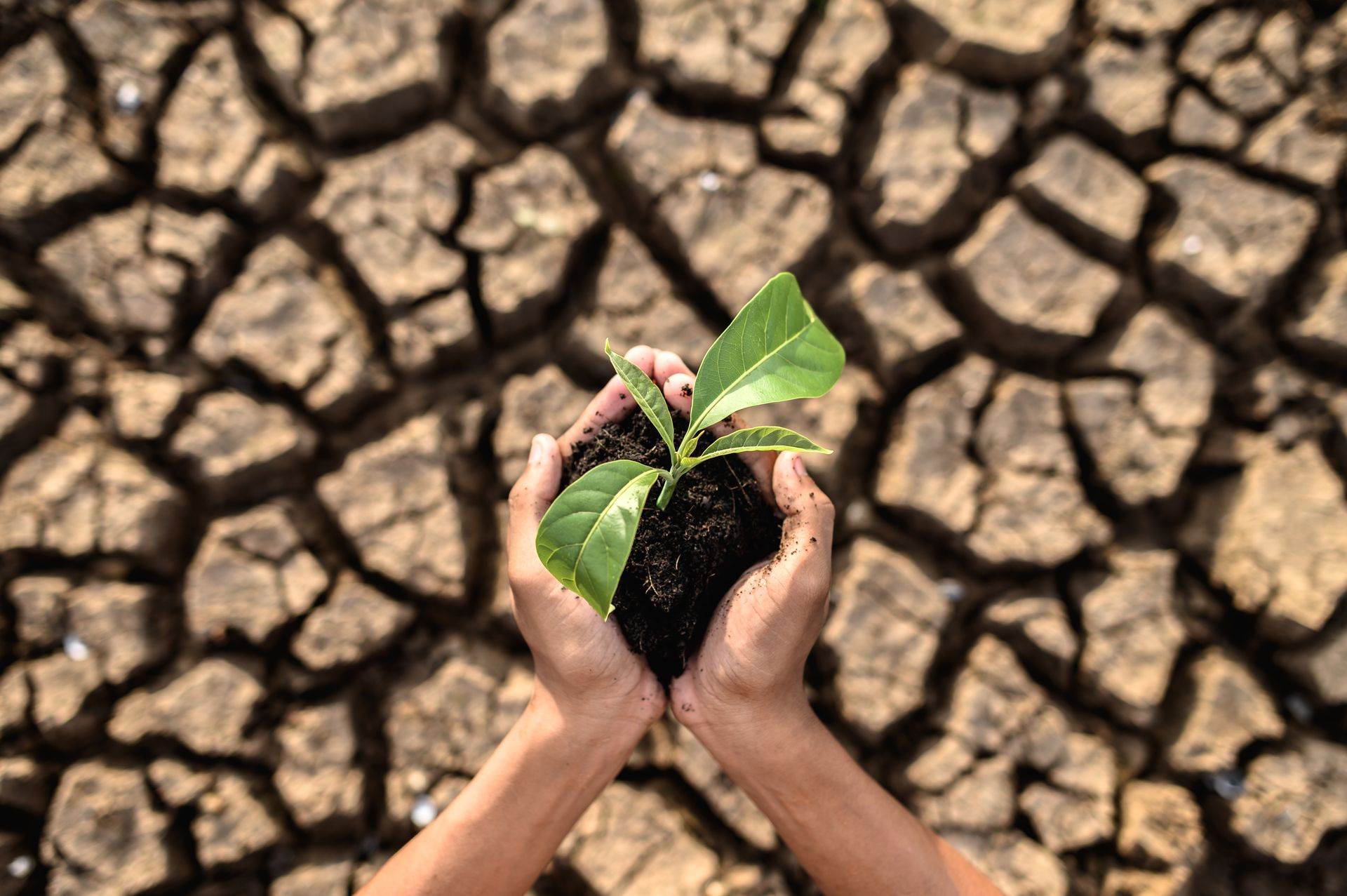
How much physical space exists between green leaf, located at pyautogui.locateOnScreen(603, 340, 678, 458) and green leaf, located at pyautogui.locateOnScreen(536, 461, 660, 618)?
0.47 ft

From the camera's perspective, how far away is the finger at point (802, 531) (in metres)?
1.31

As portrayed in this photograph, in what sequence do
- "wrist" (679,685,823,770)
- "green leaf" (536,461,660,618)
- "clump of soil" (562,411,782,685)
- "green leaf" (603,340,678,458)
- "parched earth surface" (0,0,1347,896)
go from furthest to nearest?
"parched earth surface" (0,0,1347,896) < "wrist" (679,685,823,770) < "clump of soil" (562,411,782,685) < "green leaf" (603,340,678,458) < "green leaf" (536,461,660,618)

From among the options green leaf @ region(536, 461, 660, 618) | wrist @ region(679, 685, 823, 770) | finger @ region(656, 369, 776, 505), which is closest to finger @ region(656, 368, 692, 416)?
finger @ region(656, 369, 776, 505)

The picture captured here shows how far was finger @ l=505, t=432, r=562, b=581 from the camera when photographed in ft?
4.55

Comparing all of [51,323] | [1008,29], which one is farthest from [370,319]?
[1008,29]

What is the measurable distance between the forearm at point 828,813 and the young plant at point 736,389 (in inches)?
20.4

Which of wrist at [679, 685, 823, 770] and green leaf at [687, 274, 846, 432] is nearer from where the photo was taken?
green leaf at [687, 274, 846, 432]

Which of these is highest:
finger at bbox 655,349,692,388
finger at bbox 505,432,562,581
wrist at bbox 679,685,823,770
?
finger at bbox 655,349,692,388

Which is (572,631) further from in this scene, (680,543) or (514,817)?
(514,817)

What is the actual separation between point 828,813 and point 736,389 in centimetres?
82

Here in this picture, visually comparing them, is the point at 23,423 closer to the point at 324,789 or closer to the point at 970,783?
the point at 324,789

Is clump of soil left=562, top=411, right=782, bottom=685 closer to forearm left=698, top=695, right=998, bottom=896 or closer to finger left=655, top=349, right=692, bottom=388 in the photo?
finger left=655, top=349, right=692, bottom=388

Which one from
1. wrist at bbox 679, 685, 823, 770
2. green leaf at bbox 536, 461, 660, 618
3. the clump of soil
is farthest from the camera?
wrist at bbox 679, 685, 823, 770

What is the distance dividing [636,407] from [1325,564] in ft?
5.30
